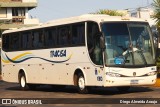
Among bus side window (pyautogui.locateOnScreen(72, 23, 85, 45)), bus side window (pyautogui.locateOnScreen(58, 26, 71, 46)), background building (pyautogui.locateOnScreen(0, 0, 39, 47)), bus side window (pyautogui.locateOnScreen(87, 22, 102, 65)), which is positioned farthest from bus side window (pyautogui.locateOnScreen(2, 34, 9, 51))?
background building (pyautogui.locateOnScreen(0, 0, 39, 47))

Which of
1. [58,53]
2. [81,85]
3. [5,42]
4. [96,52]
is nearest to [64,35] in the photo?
[58,53]

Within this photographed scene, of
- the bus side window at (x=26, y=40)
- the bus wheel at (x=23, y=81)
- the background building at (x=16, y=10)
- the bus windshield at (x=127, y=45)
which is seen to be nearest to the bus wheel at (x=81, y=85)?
the bus windshield at (x=127, y=45)

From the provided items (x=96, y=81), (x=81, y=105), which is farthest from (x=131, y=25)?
(x=81, y=105)

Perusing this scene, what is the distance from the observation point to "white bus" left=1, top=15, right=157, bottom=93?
20.5 metres

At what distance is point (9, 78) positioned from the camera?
2998 centimetres

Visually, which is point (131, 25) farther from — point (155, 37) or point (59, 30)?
point (59, 30)

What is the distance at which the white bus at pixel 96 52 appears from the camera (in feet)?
67.2

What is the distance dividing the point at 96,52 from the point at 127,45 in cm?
125

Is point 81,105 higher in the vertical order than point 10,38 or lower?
lower

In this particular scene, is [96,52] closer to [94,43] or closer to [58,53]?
[94,43]

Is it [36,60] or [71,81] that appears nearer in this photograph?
[71,81]

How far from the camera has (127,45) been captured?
2075 cm

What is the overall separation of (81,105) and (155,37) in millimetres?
6371

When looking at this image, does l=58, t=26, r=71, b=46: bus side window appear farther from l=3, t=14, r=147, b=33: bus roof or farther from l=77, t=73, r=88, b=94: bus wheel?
l=77, t=73, r=88, b=94: bus wheel
